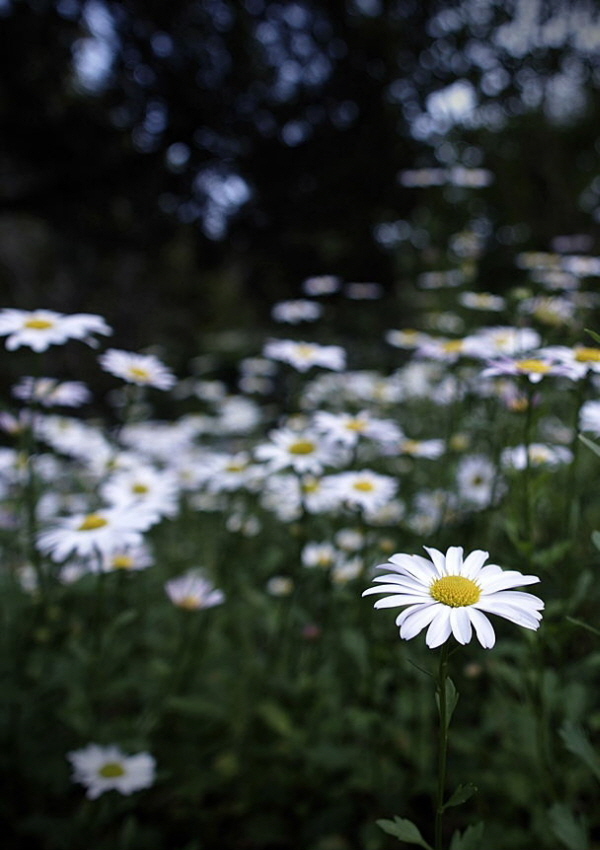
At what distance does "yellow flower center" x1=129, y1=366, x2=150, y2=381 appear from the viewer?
1.64 m

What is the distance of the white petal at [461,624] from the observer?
0.68 meters

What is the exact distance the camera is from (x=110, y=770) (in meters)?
1.39

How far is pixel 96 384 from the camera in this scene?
282 inches

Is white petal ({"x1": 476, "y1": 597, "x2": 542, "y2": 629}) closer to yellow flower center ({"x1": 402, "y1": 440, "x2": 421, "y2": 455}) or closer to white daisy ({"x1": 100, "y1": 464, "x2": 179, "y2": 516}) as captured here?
white daisy ({"x1": 100, "y1": 464, "x2": 179, "y2": 516})

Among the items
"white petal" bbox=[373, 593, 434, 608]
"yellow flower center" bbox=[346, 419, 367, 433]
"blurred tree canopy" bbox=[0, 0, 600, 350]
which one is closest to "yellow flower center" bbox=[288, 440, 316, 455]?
"yellow flower center" bbox=[346, 419, 367, 433]

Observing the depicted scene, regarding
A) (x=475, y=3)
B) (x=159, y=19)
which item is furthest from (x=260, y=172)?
(x=475, y=3)

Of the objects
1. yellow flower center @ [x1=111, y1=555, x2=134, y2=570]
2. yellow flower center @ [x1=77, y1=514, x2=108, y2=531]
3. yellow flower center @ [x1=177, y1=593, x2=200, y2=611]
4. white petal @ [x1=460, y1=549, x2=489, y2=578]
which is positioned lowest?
yellow flower center @ [x1=177, y1=593, x2=200, y2=611]

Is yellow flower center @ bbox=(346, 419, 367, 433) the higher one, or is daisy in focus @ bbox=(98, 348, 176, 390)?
daisy in focus @ bbox=(98, 348, 176, 390)

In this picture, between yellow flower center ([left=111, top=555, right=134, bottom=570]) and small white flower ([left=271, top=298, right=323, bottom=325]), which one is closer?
yellow flower center ([left=111, top=555, right=134, bottom=570])

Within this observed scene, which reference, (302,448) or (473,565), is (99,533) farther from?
(473,565)

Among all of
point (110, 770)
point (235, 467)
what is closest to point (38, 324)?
point (235, 467)

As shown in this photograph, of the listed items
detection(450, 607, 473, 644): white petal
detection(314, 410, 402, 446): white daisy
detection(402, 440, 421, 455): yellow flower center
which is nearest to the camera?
detection(450, 607, 473, 644): white petal

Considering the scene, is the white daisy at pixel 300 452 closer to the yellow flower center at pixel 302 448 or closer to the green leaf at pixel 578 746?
the yellow flower center at pixel 302 448

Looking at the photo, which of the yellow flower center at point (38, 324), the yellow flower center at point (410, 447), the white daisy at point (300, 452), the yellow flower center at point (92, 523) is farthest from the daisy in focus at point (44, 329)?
the yellow flower center at point (410, 447)
